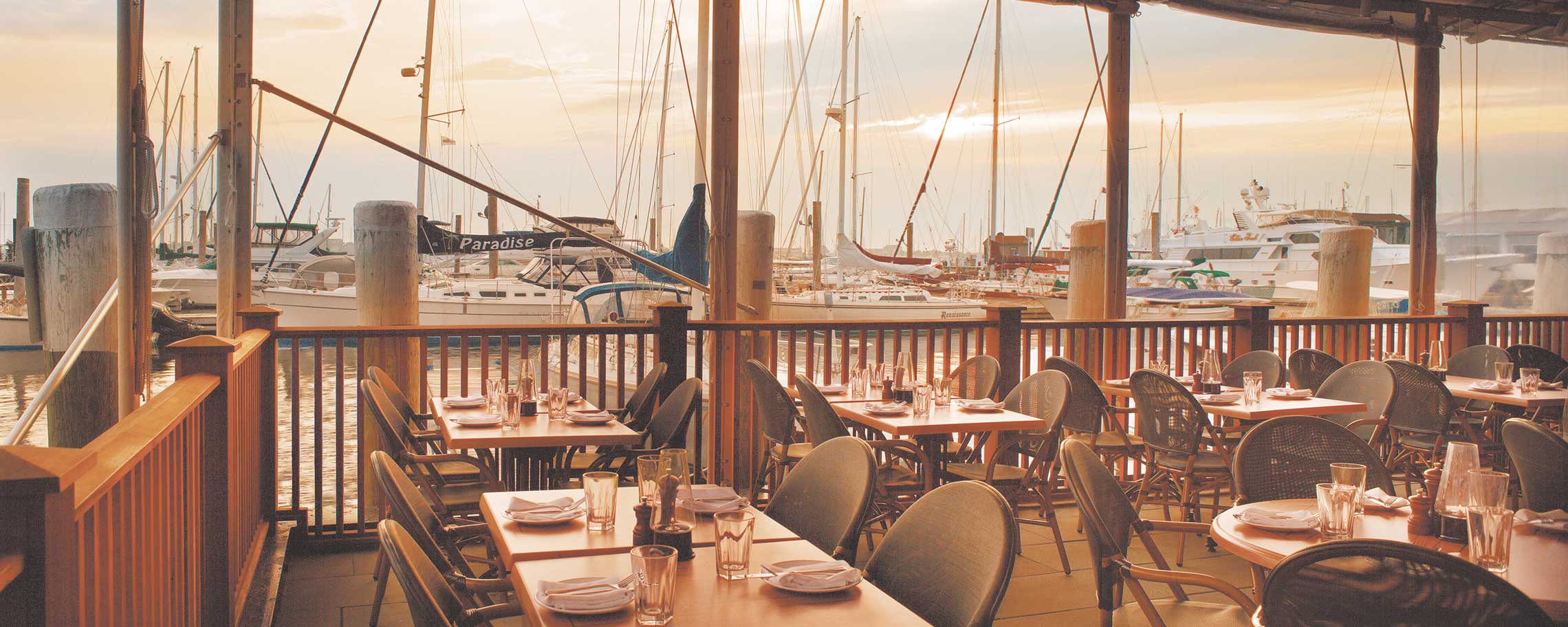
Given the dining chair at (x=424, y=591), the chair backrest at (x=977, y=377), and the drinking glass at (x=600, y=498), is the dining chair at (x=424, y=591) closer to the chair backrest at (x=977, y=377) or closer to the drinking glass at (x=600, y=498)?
the drinking glass at (x=600, y=498)

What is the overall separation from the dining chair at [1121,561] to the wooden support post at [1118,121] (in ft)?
14.4

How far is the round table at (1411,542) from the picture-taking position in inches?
85.9

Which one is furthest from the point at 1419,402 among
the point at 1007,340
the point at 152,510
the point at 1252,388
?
the point at 152,510

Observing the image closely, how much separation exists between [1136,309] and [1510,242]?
1086 cm

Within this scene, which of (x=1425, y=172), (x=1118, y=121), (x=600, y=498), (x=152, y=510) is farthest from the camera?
(x=1425, y=172)

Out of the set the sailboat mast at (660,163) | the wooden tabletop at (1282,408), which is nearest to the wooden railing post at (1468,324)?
the wooden tabletop at (1282,408)

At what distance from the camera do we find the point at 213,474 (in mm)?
3049

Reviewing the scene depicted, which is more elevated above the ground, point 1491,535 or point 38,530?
point 38,530

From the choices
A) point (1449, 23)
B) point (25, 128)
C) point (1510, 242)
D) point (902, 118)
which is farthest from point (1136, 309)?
point (25, 128)

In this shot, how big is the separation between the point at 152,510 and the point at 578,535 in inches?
36.5

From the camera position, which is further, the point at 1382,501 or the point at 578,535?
the point at 1382,501

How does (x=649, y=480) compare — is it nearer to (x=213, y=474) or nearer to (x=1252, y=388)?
(x=213, y=474)

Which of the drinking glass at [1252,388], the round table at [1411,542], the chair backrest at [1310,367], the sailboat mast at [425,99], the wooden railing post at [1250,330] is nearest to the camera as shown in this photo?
the round table at [1411,542]

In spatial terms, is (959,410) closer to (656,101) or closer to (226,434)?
(226,434)
